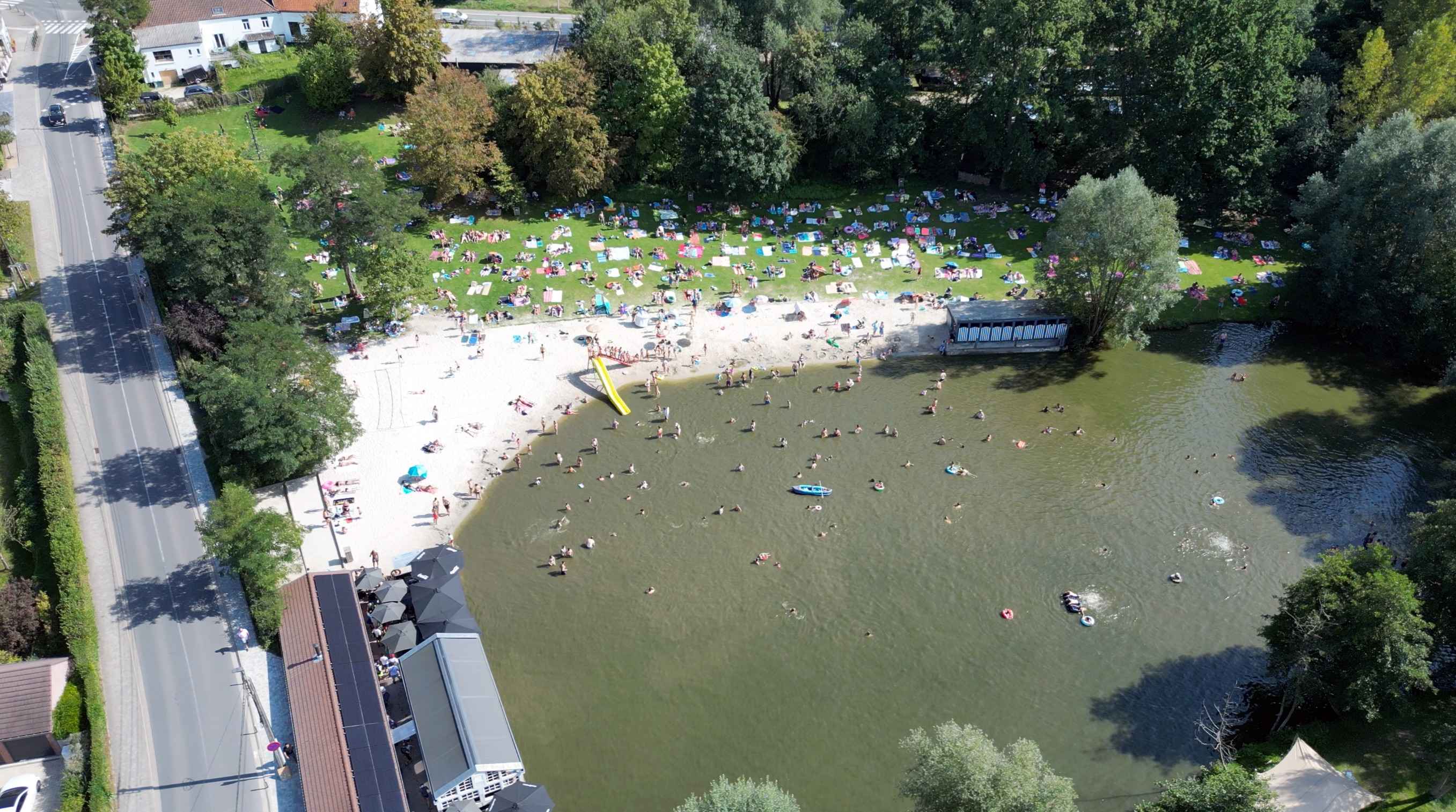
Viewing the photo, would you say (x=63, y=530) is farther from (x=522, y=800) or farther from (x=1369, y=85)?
(x=1369, y=85)

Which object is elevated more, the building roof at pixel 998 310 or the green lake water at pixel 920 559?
the building roof at pixel 998 310

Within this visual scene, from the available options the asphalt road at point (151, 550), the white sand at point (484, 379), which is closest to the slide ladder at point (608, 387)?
the white sand at point (484, 379)

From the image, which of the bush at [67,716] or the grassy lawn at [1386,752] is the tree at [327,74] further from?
the grassy lawn at [1386,752]

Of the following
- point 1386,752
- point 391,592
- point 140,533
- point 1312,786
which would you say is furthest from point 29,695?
point 1386,752

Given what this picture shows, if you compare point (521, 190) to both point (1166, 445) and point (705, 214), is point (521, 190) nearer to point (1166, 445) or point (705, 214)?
point (705, 214)

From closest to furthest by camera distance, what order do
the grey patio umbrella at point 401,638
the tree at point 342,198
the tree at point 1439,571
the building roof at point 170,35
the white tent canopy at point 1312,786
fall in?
the white tent canopy at point 1312,786 → the tree at point 1439,571 → the grey patio umbrella at point 401,638 → the tree at point 342,198 → the building roof at point 170,35

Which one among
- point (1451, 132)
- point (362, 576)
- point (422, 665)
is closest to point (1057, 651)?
point (422, 665)

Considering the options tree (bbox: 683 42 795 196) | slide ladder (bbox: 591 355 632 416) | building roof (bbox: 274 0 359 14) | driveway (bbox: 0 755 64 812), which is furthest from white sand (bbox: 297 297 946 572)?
building roof (bbox: 274 0 359 14)
